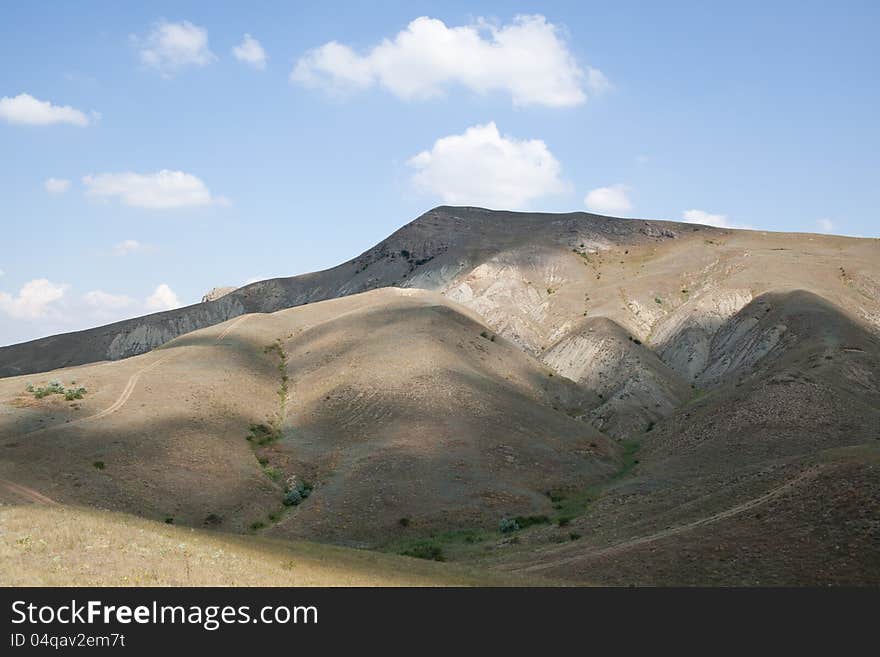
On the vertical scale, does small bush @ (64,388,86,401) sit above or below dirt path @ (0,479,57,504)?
above

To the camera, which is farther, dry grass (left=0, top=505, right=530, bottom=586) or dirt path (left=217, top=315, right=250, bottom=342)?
dirt path (left=217, top=315, right=250, bottom=342)

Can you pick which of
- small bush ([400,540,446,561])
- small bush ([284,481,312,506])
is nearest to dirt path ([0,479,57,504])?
small bush ([284,481,312,506])

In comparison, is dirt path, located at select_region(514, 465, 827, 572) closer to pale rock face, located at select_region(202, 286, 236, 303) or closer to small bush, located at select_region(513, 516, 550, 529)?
small bush, located at select_region(513, 516, 550, 529)

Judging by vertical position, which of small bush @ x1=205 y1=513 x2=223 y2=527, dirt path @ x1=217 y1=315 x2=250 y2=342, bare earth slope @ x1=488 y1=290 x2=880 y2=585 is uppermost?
dirt path @ x1=217 y1=315 x2=250 y2=342

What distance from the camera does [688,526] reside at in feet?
105

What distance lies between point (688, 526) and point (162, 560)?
21.6m

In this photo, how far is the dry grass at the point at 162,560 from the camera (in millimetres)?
18469

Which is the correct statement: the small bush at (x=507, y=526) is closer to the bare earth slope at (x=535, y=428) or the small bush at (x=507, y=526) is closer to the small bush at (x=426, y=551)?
the bare earth slope at (x=535, y=428)

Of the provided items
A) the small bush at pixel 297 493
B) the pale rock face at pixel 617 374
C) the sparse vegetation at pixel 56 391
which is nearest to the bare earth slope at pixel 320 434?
the small bush at pixel 297 493

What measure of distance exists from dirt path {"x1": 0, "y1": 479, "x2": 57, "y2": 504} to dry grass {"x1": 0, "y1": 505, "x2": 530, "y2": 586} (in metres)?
13.6

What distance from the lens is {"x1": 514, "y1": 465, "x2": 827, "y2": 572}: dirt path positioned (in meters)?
31.0

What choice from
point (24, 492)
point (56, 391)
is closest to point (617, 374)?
point (56, 391)

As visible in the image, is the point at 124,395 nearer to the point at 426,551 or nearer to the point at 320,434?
the point at 320,434

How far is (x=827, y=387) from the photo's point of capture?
Result: 196 feet
